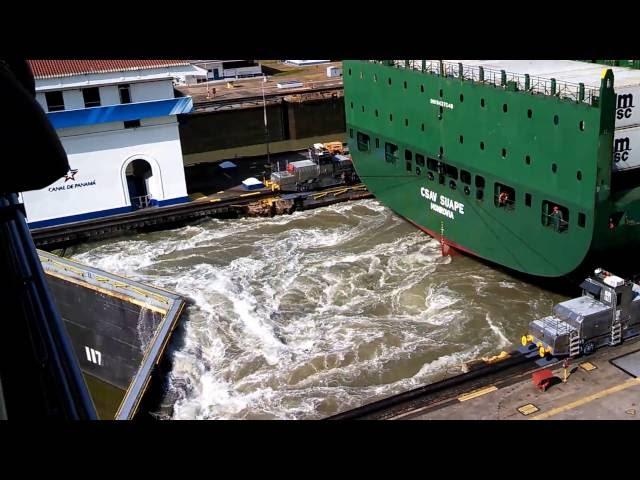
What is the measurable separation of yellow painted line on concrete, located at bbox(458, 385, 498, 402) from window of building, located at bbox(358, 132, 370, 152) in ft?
37.9

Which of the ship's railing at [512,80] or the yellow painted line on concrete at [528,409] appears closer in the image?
the yellow painted line on concrete at [528,409]

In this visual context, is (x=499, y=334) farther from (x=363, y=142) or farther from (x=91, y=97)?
(x=91, y=97)

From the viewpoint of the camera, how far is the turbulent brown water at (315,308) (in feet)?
45.6

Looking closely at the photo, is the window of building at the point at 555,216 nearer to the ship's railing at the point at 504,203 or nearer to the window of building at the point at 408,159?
the ship's railing at the point at 504,203

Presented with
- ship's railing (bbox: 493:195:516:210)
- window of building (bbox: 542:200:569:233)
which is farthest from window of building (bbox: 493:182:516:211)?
window of building (bbox: 542:200:569:233)

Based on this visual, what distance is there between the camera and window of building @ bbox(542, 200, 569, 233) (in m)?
15.5

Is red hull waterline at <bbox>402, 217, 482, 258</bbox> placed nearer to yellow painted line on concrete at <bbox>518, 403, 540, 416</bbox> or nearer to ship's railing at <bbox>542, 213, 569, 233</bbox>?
ship's railing at <bbox>542, 213, 569, 233</bbox>

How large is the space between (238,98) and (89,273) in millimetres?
17152

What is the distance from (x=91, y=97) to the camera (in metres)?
22.4

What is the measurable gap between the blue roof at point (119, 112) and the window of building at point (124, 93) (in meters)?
0.24

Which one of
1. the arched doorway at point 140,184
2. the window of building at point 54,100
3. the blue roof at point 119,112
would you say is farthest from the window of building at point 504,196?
the window of building at point 54,100

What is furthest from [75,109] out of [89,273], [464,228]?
[464,228]
